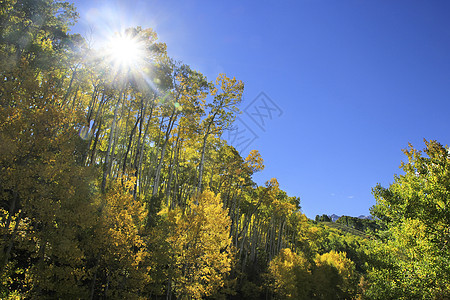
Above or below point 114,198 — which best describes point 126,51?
above

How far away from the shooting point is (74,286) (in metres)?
10.5

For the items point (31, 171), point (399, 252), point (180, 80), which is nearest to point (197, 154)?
point (180, 80)

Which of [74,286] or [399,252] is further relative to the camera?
[399,252]

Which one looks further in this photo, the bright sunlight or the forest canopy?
the bright sunlight

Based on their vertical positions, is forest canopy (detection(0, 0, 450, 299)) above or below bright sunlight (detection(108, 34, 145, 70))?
below

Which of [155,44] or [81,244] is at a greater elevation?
[155,44]

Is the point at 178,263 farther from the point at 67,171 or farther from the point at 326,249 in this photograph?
the point at 326,249

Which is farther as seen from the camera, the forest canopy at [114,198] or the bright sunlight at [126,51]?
the bright sunlight at [126,51]

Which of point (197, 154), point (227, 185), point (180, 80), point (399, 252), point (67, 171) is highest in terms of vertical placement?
point (180, 80)

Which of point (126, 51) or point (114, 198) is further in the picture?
point (126, 51)

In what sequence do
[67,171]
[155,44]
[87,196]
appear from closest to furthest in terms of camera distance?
[67,171] → [87,196] → [155,44]

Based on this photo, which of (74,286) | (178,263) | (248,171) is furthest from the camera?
(248,171)

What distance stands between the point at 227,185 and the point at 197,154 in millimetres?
5109

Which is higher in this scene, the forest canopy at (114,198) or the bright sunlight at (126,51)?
the bright sunlight at (126,51)
